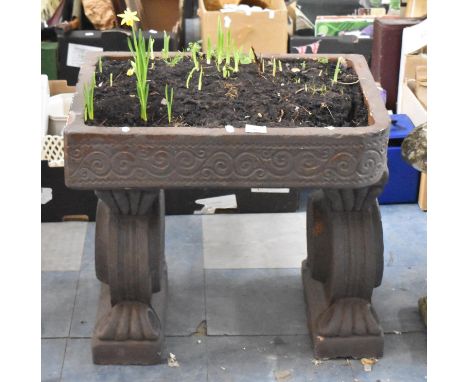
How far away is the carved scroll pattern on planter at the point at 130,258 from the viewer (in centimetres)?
280

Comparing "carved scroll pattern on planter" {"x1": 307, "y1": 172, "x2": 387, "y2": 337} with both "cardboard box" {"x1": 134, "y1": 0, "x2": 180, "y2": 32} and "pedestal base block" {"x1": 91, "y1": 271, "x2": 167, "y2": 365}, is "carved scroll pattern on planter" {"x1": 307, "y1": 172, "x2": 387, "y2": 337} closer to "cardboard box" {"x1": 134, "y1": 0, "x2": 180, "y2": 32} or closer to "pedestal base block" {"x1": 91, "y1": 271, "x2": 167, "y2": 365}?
"pedestal base block" {"x1": 91, "y1": 271, "x2": 167, "y2": 365}

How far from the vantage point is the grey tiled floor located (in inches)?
115

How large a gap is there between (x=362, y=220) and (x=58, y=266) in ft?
4.10

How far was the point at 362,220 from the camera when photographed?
2.87 meters

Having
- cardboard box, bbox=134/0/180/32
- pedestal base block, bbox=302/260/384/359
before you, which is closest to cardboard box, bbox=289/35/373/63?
cardboard box, bbox=134/0/180/32

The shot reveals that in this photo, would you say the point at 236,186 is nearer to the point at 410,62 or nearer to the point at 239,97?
the point at 239,97

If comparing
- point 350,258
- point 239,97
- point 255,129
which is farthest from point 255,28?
point 255,129

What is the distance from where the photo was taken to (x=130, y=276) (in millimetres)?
2859

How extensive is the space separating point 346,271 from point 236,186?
1.87 ft

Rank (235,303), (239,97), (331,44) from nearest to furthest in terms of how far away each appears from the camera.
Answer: (239,97)
(235,303)
(331,44)
